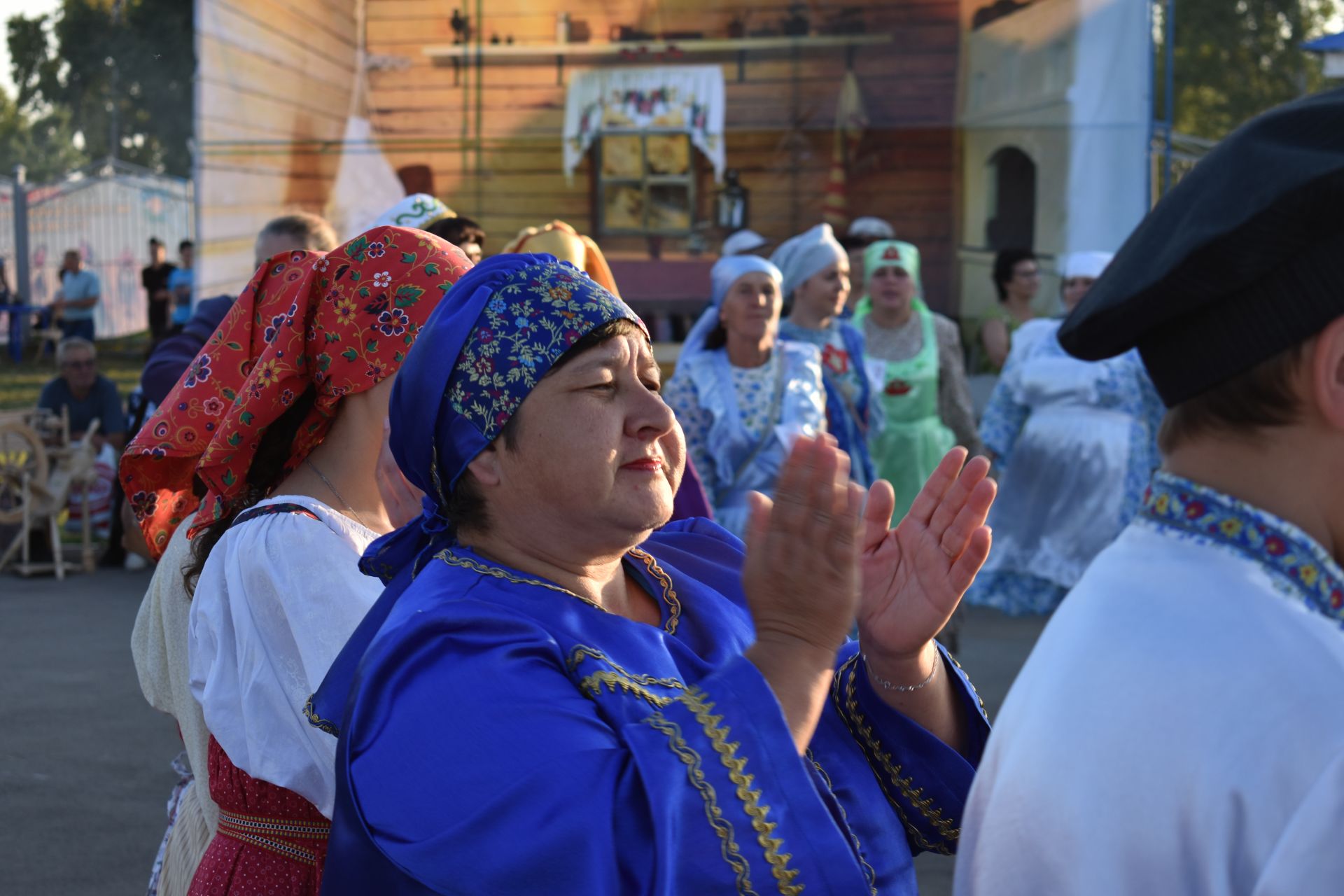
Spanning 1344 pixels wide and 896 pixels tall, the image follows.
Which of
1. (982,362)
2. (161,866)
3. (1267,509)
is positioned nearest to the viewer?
(1267,509)

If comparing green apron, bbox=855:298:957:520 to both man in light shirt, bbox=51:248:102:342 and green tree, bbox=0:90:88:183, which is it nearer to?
man in light shirt, bbox=51:248:102:342

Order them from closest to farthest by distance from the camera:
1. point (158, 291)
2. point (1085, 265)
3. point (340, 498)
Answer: point (340, 498) → point (1085, 265) → point (158, 291)

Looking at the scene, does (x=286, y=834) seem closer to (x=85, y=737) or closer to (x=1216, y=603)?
(x=1216, y=603)

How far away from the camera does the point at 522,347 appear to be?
1801mm

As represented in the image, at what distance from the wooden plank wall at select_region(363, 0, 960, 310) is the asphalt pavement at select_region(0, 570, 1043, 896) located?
15.0ft

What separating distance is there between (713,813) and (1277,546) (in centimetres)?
60

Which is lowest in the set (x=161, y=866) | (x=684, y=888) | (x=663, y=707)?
(x=161, y=866)

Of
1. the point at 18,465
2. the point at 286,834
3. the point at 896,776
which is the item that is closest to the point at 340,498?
the point at 286,834

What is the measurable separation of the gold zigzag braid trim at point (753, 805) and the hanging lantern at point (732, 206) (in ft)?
36.3

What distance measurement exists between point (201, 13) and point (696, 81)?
3.89m

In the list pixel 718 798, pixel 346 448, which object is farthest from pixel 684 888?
pixel 346 448

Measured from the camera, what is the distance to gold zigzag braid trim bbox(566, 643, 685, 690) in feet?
5.46

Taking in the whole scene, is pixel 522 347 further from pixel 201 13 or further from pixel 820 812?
pixel 201 13

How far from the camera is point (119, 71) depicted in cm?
4281
